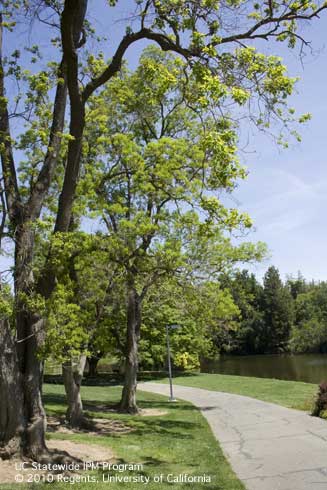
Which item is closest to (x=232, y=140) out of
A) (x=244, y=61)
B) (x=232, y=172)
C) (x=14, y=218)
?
(x=232, y=172)

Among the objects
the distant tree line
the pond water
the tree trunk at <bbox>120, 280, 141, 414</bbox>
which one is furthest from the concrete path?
the distant tree line

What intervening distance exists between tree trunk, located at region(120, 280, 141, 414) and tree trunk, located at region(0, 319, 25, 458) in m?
8.83

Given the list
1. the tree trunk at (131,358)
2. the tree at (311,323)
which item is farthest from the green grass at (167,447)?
the tree at (311,323)

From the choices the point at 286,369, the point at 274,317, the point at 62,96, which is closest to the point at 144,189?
the point at 62,96

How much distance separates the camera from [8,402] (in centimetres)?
847

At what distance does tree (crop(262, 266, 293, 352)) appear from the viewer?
294 feet

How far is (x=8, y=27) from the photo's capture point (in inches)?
387

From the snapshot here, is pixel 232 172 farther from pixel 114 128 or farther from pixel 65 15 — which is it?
pixel 114 128

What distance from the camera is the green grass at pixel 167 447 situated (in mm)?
7281

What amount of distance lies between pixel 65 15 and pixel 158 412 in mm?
13680

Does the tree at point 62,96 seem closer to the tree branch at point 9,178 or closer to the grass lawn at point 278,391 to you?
the tree branch at point 9,178

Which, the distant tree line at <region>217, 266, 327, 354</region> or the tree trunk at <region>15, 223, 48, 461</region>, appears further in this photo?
the distant tree line at <region>217, 266, 327, 354</region>

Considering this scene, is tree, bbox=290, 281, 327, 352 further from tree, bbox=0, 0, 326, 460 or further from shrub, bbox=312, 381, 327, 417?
tree, bbox=0, 0, 326, 460

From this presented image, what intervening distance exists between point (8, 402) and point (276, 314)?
86.5 m
